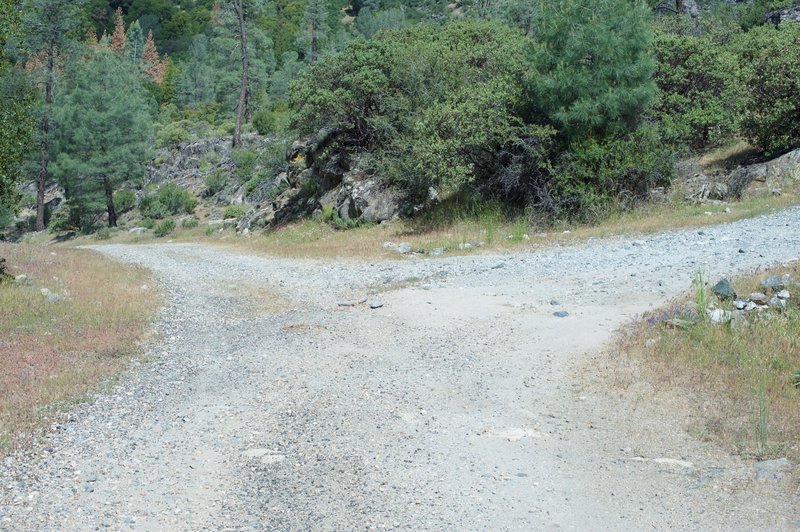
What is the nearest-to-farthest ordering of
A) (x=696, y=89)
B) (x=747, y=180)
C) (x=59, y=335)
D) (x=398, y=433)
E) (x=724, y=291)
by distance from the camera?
1. (x=398, y=433)
2. (x=724, y=291)
3. (x=59, y=335)
4. (x=747, y=180)
5. (x=696, y=89)

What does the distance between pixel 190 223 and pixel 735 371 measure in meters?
31.2

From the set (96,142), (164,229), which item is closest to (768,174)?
(164,229)

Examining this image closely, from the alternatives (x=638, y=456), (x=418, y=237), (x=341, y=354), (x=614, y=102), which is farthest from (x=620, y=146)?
(x=638, y=456)

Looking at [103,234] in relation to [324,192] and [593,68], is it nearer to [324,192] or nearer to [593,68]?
[324,192]

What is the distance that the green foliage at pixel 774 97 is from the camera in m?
18.9

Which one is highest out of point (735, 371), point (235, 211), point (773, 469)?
point (735, 371)

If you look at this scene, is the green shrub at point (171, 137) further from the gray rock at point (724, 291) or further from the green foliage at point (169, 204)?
the gray rock at point (724, 291)

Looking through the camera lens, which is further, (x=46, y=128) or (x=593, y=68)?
(x=46, y=128)

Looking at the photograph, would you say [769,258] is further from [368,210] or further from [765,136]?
[368,210]

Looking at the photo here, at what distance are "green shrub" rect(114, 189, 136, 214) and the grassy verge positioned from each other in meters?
30.0

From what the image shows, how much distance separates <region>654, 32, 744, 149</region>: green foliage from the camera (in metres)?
20.7

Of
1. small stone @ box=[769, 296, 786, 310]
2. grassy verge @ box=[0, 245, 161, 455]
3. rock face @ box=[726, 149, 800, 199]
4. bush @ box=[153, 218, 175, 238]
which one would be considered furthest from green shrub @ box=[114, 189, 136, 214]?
small stone @ box=[769, 296, 786, 310]

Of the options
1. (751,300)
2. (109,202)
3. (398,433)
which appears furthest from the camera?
(109,202)

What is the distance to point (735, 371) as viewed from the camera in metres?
7.11
